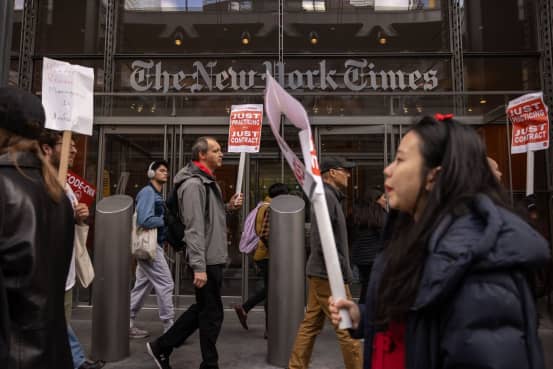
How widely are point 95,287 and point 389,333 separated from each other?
4329mm

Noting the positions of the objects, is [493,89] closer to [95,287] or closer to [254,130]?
[254,130]

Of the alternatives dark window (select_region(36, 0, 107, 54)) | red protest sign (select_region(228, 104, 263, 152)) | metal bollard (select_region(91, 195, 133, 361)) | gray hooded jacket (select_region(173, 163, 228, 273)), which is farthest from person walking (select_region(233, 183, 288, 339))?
dark window (select_region(36, 0, 107, 54))

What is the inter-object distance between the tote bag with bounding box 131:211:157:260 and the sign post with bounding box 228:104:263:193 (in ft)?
4.59

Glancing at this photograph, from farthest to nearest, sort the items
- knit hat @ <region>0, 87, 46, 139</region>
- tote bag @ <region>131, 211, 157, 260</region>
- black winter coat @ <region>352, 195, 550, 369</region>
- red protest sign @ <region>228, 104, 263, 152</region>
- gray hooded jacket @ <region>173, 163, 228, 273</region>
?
red protest sign @ <region>228, 104, 263, 152</region> < tote bag @ <region>131, 211, 157, 260</region> < gray hooded jacket @ <region>173, 163, 228, 273</region> < knit hat @ <region>0, 87, 46, 139</region> < black winter coat @ <region>352, 195, 550, 369</region>

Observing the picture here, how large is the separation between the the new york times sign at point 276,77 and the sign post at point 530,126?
345cm

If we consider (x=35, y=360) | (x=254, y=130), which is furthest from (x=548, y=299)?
(x=35, y=360)

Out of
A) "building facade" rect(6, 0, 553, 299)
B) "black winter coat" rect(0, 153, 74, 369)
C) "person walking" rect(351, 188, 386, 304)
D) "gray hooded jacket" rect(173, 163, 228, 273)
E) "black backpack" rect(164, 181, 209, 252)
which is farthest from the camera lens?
"building facade" rect(6, 0, 553, 299)

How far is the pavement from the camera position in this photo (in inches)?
191

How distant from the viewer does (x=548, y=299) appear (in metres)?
6.78

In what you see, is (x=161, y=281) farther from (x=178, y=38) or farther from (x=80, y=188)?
(x=178, y=38)

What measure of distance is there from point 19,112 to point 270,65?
310 inches

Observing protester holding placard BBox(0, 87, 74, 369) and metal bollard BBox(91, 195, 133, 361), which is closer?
protester holding placard BBox(0, 87, 74, 369)

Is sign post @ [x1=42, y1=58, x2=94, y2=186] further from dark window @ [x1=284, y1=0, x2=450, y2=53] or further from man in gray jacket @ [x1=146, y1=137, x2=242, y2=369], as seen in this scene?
dark window @ [x1=284, y1=0, x2=450, y2=53]

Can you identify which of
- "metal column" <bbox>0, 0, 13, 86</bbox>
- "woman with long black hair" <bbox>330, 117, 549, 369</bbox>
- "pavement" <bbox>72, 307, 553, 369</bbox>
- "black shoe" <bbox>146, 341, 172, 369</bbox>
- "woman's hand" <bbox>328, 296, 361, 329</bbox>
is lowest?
"pavement" <bbox>72, 307, 553, 369</bbox>
